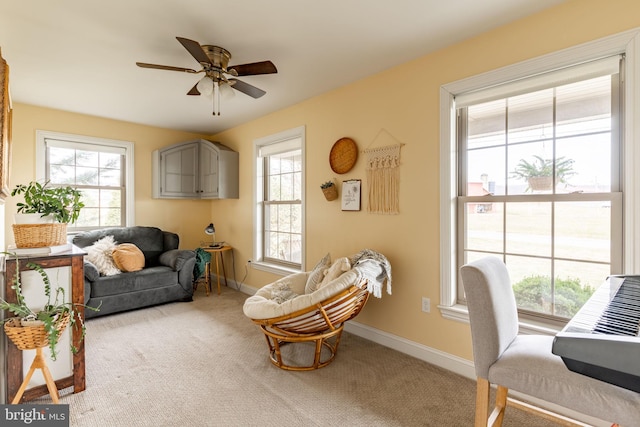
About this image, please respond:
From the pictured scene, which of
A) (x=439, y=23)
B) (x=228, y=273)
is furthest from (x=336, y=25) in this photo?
(x=228, y=273)

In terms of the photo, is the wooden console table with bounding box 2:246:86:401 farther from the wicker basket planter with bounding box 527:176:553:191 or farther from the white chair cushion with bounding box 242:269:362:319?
the wicker basket planter with bounding box 527:176:553:191

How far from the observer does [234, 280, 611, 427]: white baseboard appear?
190 cm

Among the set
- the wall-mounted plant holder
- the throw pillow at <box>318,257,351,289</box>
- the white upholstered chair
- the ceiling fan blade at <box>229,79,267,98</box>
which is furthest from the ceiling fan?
the white upholstered chair

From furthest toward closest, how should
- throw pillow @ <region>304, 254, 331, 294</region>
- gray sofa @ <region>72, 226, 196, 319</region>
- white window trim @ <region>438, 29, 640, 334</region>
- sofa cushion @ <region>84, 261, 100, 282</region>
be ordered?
gray sofa @ <region>72, 226, 196, 319</region>
sofa cushion @ <region>84, 261, 100, 282</region>
throw pillow @ <region>304, 254, 331, 294</region>
white window trim @ <region>438, 29, 640, 334</region>

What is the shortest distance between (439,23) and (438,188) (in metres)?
1.16

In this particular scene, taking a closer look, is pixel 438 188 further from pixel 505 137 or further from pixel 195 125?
pixel 195 125

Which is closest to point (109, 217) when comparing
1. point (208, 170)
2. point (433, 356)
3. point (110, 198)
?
point (110, 198)

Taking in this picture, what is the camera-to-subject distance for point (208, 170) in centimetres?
484

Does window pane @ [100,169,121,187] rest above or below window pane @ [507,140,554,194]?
above

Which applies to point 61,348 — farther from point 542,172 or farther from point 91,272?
point 542,172

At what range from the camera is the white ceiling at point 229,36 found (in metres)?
1.99

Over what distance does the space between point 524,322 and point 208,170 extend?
434 centimetres

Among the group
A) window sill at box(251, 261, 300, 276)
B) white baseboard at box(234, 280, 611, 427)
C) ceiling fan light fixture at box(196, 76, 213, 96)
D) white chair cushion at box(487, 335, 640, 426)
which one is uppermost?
ceiling fan light fixture at box(196, 76, 213, 96)

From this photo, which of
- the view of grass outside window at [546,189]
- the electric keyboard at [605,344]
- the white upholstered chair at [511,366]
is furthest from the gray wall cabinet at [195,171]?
the electric keyboard at [605,344]
